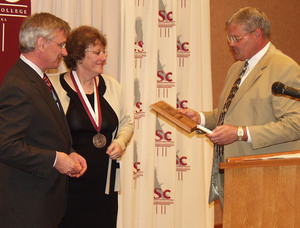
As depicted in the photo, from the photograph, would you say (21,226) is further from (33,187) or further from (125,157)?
(125,157)

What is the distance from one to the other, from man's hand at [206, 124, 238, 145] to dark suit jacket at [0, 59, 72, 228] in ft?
3.05

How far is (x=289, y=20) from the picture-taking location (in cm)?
539

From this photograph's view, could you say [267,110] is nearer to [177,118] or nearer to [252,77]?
[252,77]

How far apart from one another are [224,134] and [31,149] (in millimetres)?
1129

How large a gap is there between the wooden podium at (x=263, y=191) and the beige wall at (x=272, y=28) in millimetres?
2846

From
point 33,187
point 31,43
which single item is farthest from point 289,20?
point 33,187

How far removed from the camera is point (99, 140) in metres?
3.03

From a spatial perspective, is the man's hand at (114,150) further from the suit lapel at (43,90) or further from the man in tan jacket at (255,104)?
the man in tan jacket at (255,104)

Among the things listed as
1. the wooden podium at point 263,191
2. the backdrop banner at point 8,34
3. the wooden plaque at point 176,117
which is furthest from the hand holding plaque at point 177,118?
the backdrop banner at point 8,34

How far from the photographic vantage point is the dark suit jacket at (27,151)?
2.21 meters

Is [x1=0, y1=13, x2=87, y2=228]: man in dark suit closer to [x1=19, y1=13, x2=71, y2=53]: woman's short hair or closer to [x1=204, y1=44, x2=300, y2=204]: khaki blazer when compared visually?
[x1=19, y1=13, x2=71, y2=53]: woman's short hair

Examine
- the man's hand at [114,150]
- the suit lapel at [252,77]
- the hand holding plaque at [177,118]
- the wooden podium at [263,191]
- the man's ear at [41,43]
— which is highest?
the man's ear at [41,43]

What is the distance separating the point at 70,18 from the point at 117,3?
492mm

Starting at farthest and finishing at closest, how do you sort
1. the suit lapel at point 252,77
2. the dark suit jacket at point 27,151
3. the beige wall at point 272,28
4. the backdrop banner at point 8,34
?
A: the beige wall at point 272,28 < the backdrop banner at point 8,34 < the suit lapel at point 252,77 < the dark suit jacket at point 27,151
